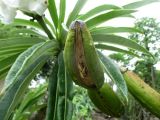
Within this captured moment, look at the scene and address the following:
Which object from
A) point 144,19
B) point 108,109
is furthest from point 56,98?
point 144,19

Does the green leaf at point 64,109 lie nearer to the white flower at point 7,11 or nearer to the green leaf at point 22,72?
the green leaf at point 22,72

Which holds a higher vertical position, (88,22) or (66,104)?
(88,22)

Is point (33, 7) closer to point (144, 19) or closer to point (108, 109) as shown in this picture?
point (108, 109)

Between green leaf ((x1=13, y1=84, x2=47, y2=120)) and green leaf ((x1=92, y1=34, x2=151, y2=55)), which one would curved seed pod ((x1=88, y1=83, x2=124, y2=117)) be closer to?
green leaf ((x1=92, y1=34, x2=151, y2=55))

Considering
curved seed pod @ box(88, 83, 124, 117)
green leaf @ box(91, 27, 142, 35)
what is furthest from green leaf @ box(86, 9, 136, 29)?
curved seed pod @ box(88, 83, 124, 117)

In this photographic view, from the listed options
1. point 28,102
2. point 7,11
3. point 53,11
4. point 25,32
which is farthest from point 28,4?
point 28,102

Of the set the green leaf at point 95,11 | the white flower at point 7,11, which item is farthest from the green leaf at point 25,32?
the white flower at point 7,11
